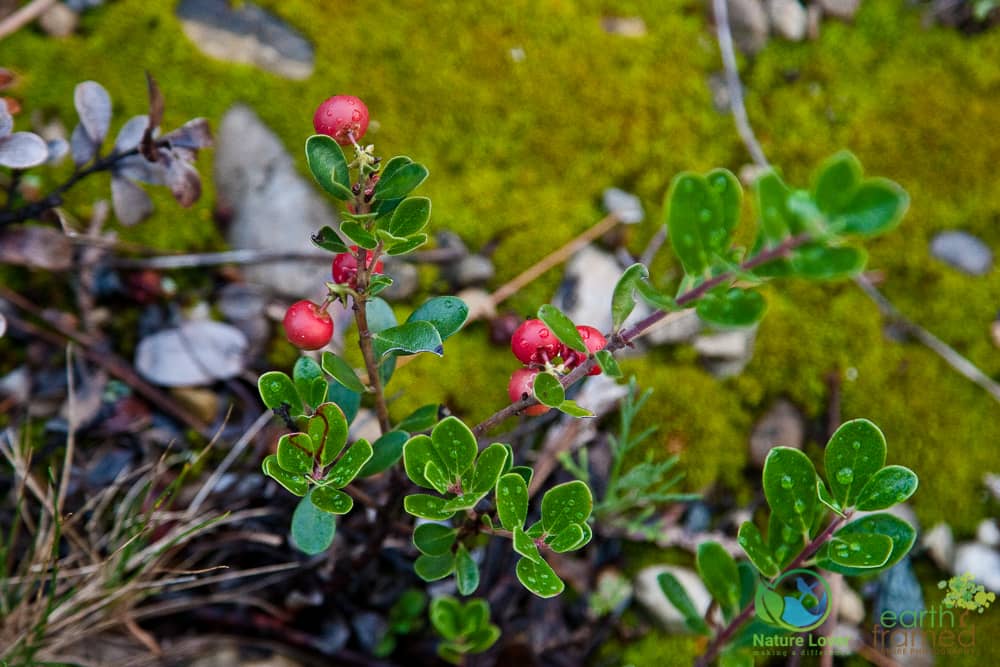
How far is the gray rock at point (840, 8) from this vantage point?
7.79ft

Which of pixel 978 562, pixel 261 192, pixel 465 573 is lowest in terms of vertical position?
pixel 978 562

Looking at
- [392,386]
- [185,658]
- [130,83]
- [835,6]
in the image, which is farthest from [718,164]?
[185,658]

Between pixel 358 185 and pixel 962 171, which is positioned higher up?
pixel 358 185

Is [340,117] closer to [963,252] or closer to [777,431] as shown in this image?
[777,431]

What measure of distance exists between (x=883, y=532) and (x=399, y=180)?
2.85 feet

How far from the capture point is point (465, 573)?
1.17m

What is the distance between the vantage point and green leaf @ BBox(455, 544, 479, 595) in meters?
1.16

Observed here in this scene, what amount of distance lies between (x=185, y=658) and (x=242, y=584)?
0.18 m

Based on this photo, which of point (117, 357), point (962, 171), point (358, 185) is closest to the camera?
point (358, 185)

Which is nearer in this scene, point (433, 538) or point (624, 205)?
point (433, 538)

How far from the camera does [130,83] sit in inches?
77.7

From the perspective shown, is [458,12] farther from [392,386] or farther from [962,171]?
[962,171]

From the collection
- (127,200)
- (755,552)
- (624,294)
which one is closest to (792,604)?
(755,552)

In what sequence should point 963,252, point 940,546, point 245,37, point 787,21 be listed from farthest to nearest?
point 787,21
point 963,252
point 245,37
point 940,546
